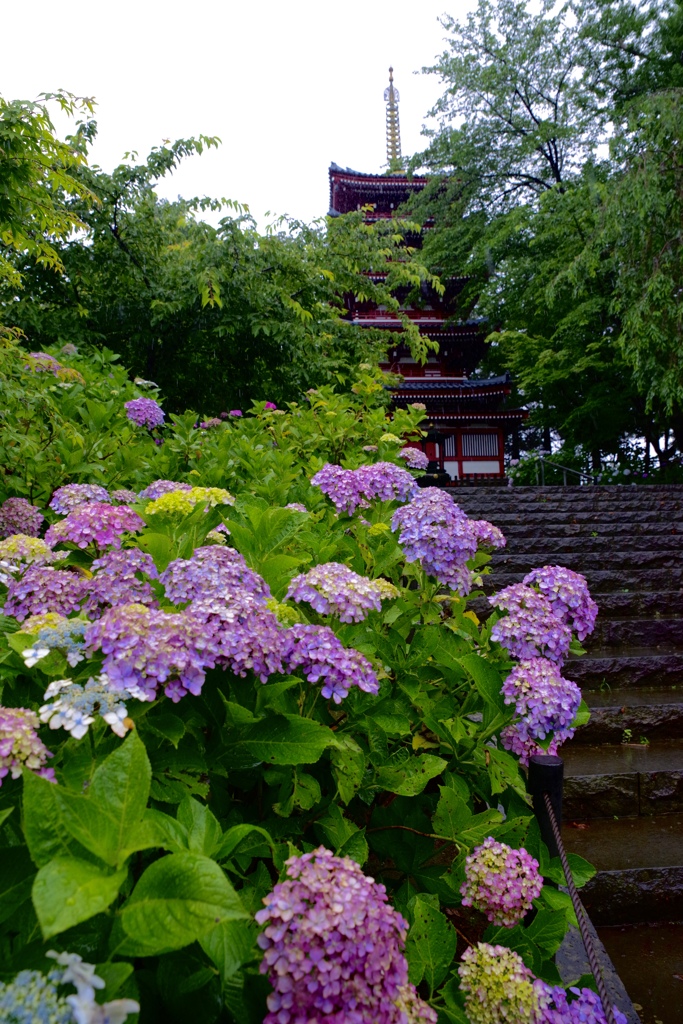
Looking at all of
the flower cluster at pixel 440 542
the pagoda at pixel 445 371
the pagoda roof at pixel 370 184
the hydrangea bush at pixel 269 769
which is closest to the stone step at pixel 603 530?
the hydrangea bush at pixel 269 769

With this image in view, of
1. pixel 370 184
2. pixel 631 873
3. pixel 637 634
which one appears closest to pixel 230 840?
pixel 631 873

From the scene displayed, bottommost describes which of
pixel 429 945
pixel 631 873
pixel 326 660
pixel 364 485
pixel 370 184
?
pixel 631 873

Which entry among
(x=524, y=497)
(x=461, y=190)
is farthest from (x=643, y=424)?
(x=524, y=497)

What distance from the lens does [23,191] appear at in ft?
8.93

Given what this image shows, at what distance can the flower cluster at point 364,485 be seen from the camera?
2.08 m

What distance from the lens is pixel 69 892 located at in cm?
60

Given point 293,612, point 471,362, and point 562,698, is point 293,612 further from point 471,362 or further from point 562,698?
point 471,362

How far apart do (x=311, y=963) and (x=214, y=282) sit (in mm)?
6059

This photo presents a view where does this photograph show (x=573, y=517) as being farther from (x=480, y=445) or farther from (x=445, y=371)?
(x=445, y=371)

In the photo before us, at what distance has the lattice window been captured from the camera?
18.4 metres

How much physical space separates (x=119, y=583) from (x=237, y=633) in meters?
0.28

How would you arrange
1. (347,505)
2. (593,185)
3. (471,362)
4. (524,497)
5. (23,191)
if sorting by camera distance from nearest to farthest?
(347,505), (23,191), (524,497), (593,185), (471,362)

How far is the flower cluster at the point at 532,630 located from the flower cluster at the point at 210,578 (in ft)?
1.84

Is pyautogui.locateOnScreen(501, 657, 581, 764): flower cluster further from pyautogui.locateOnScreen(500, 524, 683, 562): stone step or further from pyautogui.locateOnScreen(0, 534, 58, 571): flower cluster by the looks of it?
pyautogui.locateOnScreen(500, 524, 683, 562): stone step
